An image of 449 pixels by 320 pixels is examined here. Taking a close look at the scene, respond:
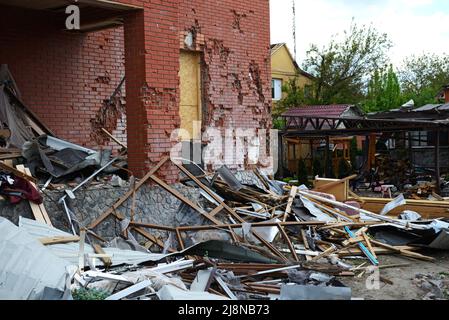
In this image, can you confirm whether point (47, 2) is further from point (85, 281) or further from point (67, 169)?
point (85, 281)

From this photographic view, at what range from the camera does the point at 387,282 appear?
6598 mm

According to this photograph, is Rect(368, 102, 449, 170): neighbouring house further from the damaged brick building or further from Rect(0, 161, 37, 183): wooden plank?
Rect(0, 161, 37, 183): wooden plank

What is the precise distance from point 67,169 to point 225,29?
5.84 m

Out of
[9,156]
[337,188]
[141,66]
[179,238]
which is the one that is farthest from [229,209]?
[337,188]

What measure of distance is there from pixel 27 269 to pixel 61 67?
17.8 ft

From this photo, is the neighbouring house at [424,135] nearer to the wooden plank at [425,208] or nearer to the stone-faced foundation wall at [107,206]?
the wooden plank at [425,208]

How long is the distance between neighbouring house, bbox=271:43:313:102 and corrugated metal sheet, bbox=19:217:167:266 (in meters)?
30.4

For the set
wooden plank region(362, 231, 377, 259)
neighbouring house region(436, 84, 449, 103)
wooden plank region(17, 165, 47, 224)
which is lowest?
wooden plank region(362, 231, 377, 259)

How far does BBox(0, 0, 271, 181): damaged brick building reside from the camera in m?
8.57

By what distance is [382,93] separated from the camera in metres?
37.4

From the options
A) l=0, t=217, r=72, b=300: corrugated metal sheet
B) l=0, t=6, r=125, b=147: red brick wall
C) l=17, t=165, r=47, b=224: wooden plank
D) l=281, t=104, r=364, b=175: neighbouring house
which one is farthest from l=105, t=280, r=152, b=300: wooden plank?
l=281, t=104, r=364, b=175: neighbouring house

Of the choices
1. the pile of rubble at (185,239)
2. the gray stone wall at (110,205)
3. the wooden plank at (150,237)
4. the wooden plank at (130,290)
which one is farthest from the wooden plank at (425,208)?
the wooden plank at (130,290)
